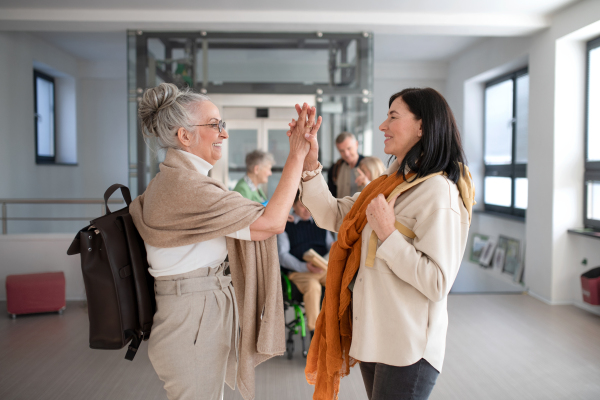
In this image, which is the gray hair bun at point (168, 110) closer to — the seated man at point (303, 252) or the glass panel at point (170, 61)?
the seated man at point (303, 252)

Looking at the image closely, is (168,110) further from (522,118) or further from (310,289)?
(522,118)

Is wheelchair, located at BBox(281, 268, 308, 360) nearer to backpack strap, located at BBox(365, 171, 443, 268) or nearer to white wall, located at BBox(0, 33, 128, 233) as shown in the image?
backpack strap, located at BBox(365, 171, 443, 268)

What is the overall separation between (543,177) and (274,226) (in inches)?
177

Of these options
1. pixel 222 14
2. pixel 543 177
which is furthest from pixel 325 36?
pixel 543 177

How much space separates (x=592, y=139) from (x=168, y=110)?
4691 millimetres

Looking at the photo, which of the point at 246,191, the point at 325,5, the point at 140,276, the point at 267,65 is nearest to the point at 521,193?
the point at 325,5

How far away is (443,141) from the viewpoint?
139 cm

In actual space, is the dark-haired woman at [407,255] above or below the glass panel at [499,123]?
below

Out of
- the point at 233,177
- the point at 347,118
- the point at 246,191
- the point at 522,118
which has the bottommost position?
the point at 246,191

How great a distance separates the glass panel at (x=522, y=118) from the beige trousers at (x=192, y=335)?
18.8ft

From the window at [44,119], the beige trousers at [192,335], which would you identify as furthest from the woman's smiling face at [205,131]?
the window at [44,119]

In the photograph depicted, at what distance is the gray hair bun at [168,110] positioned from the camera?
1412 millimetres

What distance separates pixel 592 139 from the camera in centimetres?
464

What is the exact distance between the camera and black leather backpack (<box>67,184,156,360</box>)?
1320 mm
